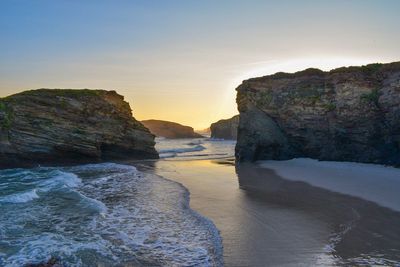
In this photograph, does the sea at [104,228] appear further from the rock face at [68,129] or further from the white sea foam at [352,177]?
the rock face at [68,129]

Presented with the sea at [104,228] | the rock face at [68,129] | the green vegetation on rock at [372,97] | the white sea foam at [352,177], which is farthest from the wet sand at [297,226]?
the rock face at [68,129]

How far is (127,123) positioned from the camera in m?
36.8

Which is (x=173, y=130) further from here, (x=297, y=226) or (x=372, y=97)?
(x=297, y=226)

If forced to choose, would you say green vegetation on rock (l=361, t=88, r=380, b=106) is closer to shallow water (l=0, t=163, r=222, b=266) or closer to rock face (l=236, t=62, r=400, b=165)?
rock face (l=236, t=62, r=400, b=165)

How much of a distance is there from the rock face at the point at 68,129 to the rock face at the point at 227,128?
252ft

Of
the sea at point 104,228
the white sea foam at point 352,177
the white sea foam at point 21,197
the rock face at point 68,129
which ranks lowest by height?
the sea at point 104,228

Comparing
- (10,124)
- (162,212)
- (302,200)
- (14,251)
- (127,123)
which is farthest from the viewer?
(127,123)

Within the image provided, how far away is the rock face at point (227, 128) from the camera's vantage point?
114 metres

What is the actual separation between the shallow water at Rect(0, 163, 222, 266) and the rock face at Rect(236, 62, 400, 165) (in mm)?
14007

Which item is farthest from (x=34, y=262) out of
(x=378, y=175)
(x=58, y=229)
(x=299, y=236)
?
(x=378, y=175)

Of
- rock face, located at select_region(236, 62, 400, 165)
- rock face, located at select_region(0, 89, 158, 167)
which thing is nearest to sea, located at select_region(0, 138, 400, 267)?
rock face, located at select_region(236, 62, 400, 165)

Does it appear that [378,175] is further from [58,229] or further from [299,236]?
[58,229]

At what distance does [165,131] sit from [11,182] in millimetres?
132738

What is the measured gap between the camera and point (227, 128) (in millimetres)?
117062
